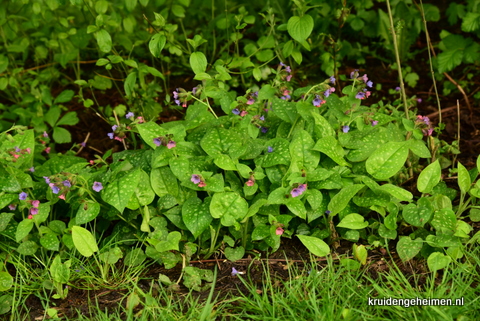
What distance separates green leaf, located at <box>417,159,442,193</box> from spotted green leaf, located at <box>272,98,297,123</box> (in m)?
0.66

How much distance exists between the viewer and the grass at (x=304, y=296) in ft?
6.97

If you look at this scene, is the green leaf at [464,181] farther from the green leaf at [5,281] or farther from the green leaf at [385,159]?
the green leaf at [5,281]

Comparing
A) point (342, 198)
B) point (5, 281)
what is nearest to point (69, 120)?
point (5, 281)

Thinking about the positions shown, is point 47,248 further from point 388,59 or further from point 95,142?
point 388,59

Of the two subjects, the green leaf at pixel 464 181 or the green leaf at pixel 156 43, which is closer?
the green leaf at pixel 464 181

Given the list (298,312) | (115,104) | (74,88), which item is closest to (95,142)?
(115,104)

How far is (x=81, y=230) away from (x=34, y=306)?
37cm

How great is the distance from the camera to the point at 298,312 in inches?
87.0

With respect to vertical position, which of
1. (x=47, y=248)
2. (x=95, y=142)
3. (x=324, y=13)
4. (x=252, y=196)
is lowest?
(x=95, y=142)

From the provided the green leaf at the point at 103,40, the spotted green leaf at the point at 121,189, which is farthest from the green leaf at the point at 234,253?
the green leaf at the point at 103,40

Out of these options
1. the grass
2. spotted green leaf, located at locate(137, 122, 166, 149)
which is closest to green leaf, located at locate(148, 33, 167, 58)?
spotted green leaf, located at locate(137, 122, 166, 149)

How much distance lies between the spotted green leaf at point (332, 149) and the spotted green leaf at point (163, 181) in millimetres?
664

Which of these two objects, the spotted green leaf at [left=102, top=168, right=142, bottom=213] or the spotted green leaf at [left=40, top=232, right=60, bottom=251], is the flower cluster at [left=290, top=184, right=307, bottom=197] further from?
the spotted green leaf at [left=40, top=232, right=60, bottom=251]

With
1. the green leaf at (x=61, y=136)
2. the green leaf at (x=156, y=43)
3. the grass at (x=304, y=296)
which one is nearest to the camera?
the grass at (x=304, y=296)
